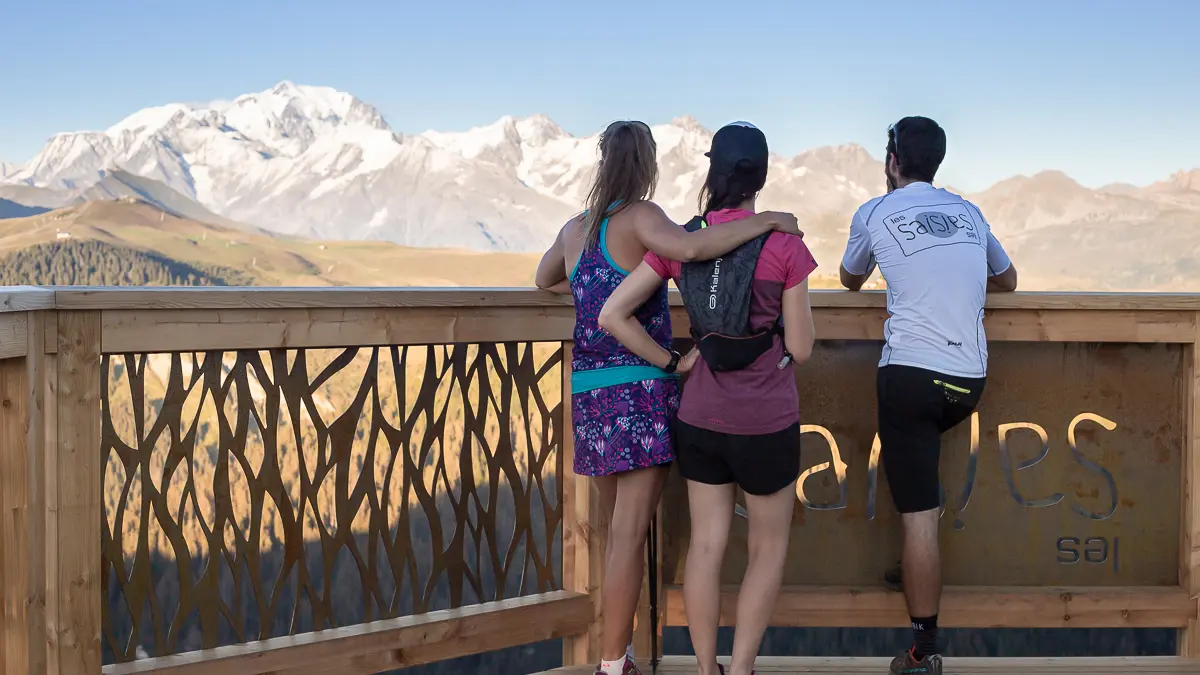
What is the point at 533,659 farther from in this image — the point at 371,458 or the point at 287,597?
the point at 371,458

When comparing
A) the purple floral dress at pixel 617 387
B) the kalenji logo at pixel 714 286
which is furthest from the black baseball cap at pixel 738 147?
the purple floral dress at pixel 617 387

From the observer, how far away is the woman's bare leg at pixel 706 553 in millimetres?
2732

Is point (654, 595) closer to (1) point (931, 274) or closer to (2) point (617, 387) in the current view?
(2) point (617, 387)

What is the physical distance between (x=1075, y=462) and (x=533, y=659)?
5.43 metres

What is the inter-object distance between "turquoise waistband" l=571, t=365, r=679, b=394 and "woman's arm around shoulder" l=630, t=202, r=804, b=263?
310 millimetres

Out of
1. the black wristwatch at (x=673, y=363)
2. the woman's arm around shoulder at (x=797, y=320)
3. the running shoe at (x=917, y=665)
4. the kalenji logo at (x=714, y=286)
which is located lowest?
the running shoe at (x=917, y=665)

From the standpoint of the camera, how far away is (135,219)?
10506cm

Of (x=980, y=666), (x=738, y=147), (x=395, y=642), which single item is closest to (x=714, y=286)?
(x=738, y=147)

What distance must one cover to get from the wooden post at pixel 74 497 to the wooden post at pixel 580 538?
1.26 m

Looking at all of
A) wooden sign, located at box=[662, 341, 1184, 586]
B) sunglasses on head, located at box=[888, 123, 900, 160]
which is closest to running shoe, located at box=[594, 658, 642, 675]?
wooden sign, located at box=[662, 341, 1184, 586]

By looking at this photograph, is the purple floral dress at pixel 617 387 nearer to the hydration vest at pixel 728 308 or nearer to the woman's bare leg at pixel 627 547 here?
the woman's bare leg at pixel 627 547

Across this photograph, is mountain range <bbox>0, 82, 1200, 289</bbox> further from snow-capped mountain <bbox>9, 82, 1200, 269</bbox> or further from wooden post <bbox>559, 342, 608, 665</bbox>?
wooden post <bbox>559, 342, 608, 665</bbox>

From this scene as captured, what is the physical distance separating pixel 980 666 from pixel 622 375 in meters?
1.52

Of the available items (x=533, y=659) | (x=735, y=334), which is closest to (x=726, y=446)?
(x=735, y=334)
